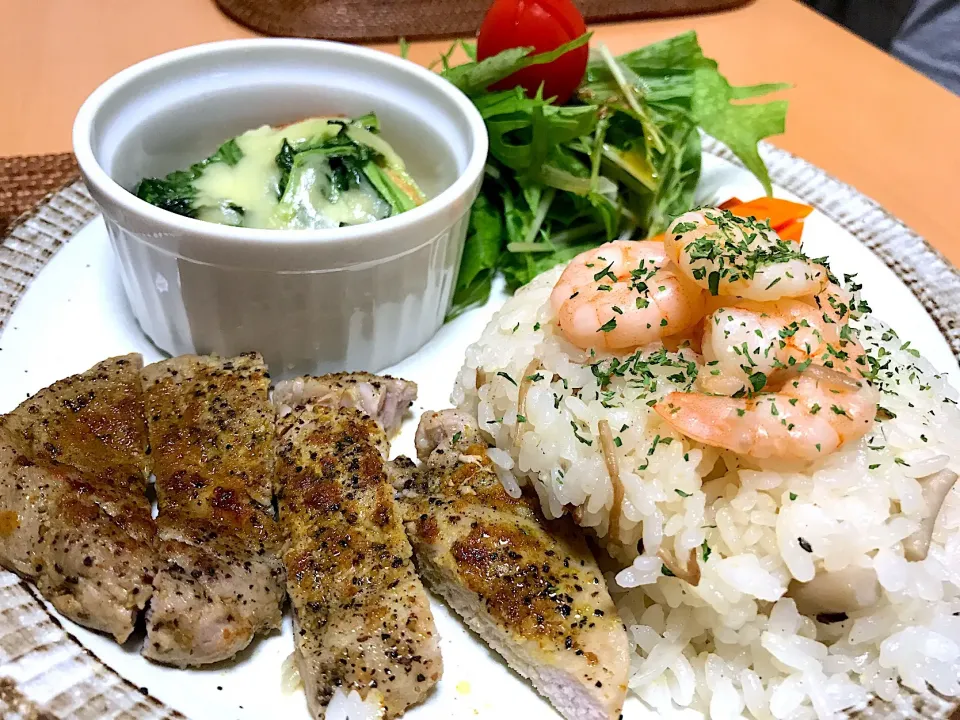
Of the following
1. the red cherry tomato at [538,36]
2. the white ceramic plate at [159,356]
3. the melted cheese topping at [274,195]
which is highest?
the red cherry tomato at [538,36]

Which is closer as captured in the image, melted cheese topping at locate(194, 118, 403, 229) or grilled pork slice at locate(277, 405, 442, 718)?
grilled pork slice at locate(277, 405, 442, 718)

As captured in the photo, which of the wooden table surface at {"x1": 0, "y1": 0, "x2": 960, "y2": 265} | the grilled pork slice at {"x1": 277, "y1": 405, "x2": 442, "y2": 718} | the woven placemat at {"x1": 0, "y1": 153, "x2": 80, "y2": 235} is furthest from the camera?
the wooden table surface at {"x1": 0, "y1": 0, "x2": 960, "y2": 265}

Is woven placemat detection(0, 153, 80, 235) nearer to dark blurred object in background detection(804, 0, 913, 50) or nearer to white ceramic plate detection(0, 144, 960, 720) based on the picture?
white ceramic plate detection(0, 144, 960, 720)

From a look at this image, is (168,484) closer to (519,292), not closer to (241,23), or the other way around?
(519,292)

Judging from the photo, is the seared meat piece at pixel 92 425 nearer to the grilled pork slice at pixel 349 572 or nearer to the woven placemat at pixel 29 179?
the grilled pork slice at pixel 349 572

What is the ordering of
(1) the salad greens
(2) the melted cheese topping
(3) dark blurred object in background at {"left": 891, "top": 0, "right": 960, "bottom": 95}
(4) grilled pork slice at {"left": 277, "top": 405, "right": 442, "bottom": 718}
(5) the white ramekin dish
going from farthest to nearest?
(3) dark blurred object in background at {"left": 891, "top": 0, "right": 960, "bottom": 95} < (1) the salad greens < (2) the melted cheese topping < (5) the white ramekin dish < (4) grilled pork slice at {"left": 277, "top": 405, "right": 442, "bottom": 718}

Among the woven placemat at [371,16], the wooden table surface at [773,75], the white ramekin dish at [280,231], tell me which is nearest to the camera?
the white ramekin dish at [280,231]

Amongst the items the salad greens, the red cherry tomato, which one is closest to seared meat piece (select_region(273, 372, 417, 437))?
the salad greens

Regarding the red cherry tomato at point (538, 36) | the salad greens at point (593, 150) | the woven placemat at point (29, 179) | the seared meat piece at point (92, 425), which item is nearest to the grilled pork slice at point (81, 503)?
the seared meat piece at point (92, 425)
